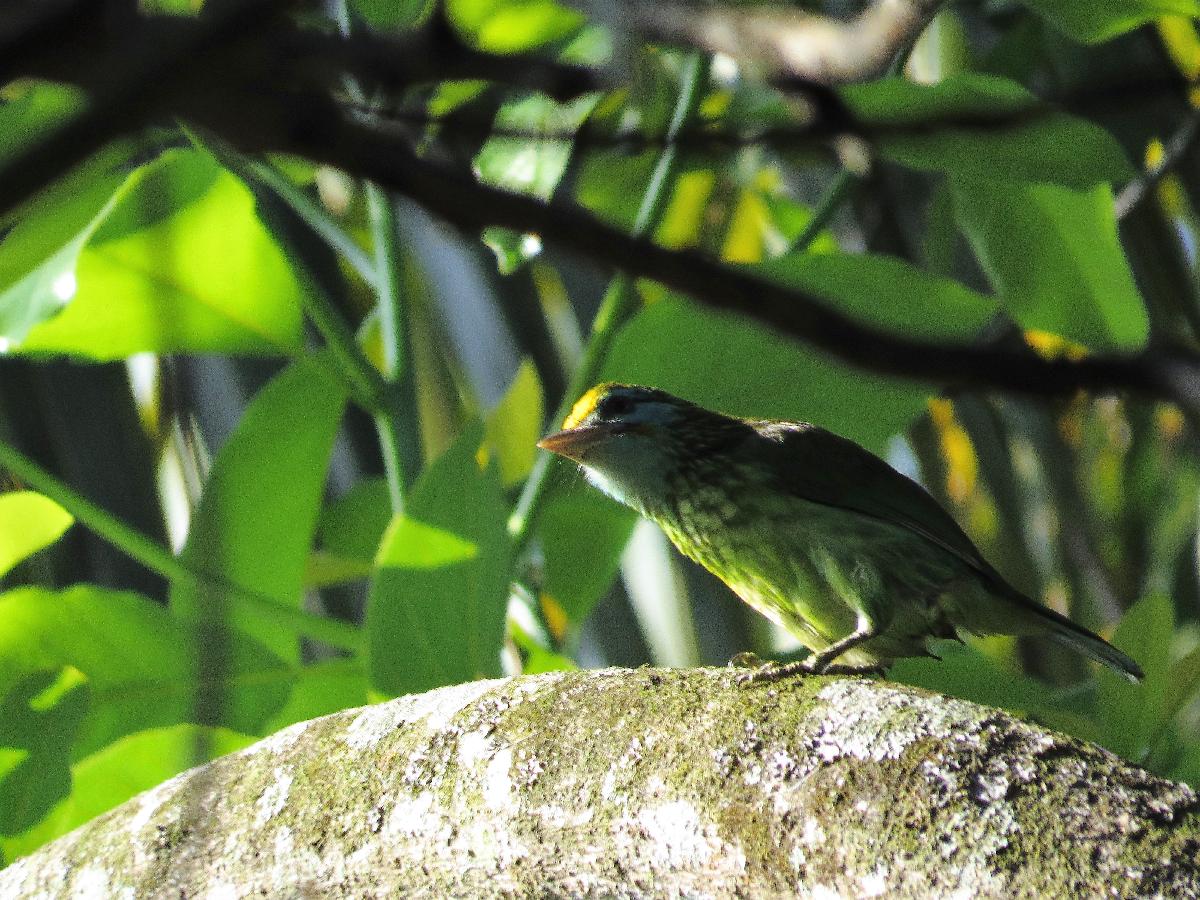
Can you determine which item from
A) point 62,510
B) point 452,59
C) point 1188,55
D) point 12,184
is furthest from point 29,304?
Result: point 1188,55

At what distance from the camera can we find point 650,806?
80cm

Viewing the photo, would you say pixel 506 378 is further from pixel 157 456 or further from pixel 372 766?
pixel 372 766

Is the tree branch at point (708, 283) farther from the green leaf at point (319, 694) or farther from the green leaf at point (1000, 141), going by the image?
the green leaf at point (319, 694)

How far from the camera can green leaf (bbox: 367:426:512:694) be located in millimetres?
1209

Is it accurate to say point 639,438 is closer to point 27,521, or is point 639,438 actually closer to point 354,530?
point 354,530

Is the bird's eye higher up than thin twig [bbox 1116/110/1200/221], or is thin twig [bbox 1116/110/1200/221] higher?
thin twig [bbox 1116/110/1200/221]

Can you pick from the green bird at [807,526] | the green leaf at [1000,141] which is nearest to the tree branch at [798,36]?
the green leaf at [1000,141]

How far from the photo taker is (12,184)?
0.94 ft

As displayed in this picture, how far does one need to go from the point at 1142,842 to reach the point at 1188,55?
1.81 meters

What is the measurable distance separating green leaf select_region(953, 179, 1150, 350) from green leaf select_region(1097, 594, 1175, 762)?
0.34 metres

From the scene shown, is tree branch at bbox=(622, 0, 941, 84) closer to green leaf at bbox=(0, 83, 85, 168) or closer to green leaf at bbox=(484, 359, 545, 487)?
green leaf at bbox=(0, 83, 85, 168)

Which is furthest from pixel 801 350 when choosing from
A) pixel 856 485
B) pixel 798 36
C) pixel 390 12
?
pixel 798 36

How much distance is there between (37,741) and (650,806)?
0.69 meters

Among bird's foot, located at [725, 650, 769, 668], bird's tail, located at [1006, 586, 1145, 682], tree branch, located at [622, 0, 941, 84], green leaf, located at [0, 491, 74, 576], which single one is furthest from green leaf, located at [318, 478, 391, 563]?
tree branch, located at [622, 0, 941, 84]
